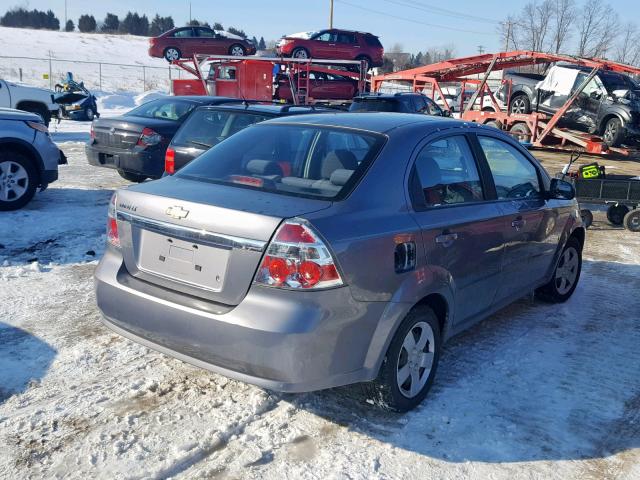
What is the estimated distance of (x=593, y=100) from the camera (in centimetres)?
1831

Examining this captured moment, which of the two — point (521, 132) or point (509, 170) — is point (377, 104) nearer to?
point (521, 132)

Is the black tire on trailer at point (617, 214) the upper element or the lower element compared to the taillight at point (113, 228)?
lower

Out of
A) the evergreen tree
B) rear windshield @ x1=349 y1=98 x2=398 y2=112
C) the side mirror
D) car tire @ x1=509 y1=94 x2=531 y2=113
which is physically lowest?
the side mirror

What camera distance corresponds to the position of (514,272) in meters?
4.66

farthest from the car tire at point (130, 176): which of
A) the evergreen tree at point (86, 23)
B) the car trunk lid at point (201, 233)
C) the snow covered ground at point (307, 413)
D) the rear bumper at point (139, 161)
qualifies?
the evergreen tree at point (86, 23)

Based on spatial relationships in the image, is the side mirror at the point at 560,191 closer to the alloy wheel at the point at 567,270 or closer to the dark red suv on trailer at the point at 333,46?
the alloy wheel at the point at 567,270

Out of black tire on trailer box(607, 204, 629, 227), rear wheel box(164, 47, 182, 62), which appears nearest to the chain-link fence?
rear wheel box(164, 47, 182, 62)

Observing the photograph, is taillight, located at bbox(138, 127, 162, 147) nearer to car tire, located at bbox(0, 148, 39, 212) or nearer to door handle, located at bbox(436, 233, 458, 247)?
car tire, located at bbox(0, 148, 39, 212)

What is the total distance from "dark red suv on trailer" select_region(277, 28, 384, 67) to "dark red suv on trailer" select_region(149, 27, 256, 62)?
3610 mm

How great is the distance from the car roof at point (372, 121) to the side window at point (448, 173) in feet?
0.46

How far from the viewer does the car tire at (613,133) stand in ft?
57.4

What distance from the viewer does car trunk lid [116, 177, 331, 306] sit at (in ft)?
10.2

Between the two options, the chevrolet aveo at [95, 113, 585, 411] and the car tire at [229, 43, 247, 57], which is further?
the car tire at [229, 43, 247, 57]

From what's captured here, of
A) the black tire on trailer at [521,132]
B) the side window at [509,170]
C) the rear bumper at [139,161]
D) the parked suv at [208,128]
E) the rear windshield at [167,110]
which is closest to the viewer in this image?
the side window at [509,170]
